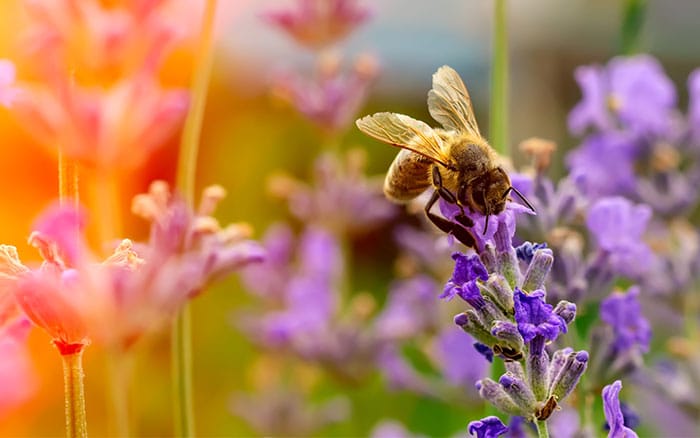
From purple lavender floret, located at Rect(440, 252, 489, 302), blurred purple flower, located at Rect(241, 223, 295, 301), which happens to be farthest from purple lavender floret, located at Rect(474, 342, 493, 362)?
blurred purple flower, located at Rect(241, 223, 295, 301)

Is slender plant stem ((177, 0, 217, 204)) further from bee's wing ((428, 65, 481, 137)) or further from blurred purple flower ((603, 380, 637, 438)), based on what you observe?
blurred purple flower ((603, 380, 637, 438))

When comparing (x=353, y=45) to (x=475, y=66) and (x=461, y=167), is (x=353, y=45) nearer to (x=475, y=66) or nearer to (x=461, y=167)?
(x=475, y=66)

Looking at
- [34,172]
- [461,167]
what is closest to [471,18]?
[34,172]

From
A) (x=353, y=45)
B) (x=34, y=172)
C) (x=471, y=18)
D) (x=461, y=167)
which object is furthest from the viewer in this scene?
(x=471, y=18)

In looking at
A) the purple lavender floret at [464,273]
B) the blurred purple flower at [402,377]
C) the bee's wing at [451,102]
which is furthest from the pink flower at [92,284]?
the blurred purple flower at [402,377]

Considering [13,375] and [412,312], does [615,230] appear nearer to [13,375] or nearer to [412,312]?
[412,312]
